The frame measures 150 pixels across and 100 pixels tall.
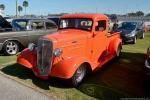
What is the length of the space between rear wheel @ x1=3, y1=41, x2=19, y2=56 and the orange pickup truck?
325 cm

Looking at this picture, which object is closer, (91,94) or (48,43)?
(91,94)

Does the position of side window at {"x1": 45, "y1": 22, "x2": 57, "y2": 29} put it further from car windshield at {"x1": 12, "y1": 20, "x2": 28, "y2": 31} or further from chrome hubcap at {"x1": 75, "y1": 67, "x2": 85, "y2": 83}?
chrome hubcap at {"x1": 75, "y1": 67, "x2": 85, "y2": 83}

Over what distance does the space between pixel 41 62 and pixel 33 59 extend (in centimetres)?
45

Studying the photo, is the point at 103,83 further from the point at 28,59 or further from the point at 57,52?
the point at 28,59

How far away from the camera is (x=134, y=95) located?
20.4 ft

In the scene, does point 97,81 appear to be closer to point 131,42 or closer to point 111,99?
point 111,99

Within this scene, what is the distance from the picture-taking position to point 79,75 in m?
6.94

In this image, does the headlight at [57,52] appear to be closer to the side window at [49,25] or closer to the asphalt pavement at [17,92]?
the asphalt pavement at [17,92]

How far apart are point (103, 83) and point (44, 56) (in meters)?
2.01

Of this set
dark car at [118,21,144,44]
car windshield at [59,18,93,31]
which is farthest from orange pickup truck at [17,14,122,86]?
dark car at [118,21,144,44]

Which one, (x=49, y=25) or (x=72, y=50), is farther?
(x=49, y=25)

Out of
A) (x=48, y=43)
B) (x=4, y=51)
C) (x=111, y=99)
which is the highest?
(x=48, y=43)

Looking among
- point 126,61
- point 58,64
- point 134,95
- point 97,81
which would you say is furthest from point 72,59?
point 126,61

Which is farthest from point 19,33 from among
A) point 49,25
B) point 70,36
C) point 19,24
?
point 70,36
